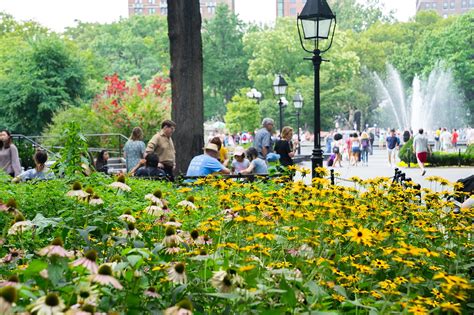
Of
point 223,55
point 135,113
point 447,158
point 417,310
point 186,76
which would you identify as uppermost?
point 223,55

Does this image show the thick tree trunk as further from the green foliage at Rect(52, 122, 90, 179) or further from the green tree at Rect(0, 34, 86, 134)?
the green tree at Rect(0, 34, 86, 134)

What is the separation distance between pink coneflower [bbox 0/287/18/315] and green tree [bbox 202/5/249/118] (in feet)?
251

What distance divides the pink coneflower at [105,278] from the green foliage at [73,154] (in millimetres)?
5675

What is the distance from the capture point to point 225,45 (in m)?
80.5

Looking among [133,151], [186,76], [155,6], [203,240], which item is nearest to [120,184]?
[203,240]

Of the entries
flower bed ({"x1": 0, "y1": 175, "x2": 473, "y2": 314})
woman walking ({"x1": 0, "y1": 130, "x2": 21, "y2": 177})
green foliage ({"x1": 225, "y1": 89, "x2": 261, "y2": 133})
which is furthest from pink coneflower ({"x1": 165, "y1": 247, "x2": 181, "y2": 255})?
green foliage ({"x1": 225, "y1": 89, "x2": 261, "y2": 133})

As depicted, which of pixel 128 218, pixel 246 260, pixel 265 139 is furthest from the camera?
pixel 265 139

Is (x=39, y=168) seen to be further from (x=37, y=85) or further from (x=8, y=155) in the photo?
(x=37, y=85)

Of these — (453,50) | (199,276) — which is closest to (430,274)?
(199,276)

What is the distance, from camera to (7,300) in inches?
111

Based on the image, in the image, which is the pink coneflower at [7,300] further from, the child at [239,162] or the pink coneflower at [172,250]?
the child at [239,162]

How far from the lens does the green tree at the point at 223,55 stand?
79438mm

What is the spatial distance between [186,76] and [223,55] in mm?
66586

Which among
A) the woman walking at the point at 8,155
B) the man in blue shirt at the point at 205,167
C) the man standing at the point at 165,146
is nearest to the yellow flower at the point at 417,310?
the man in blue shirt at the point at 205,167
